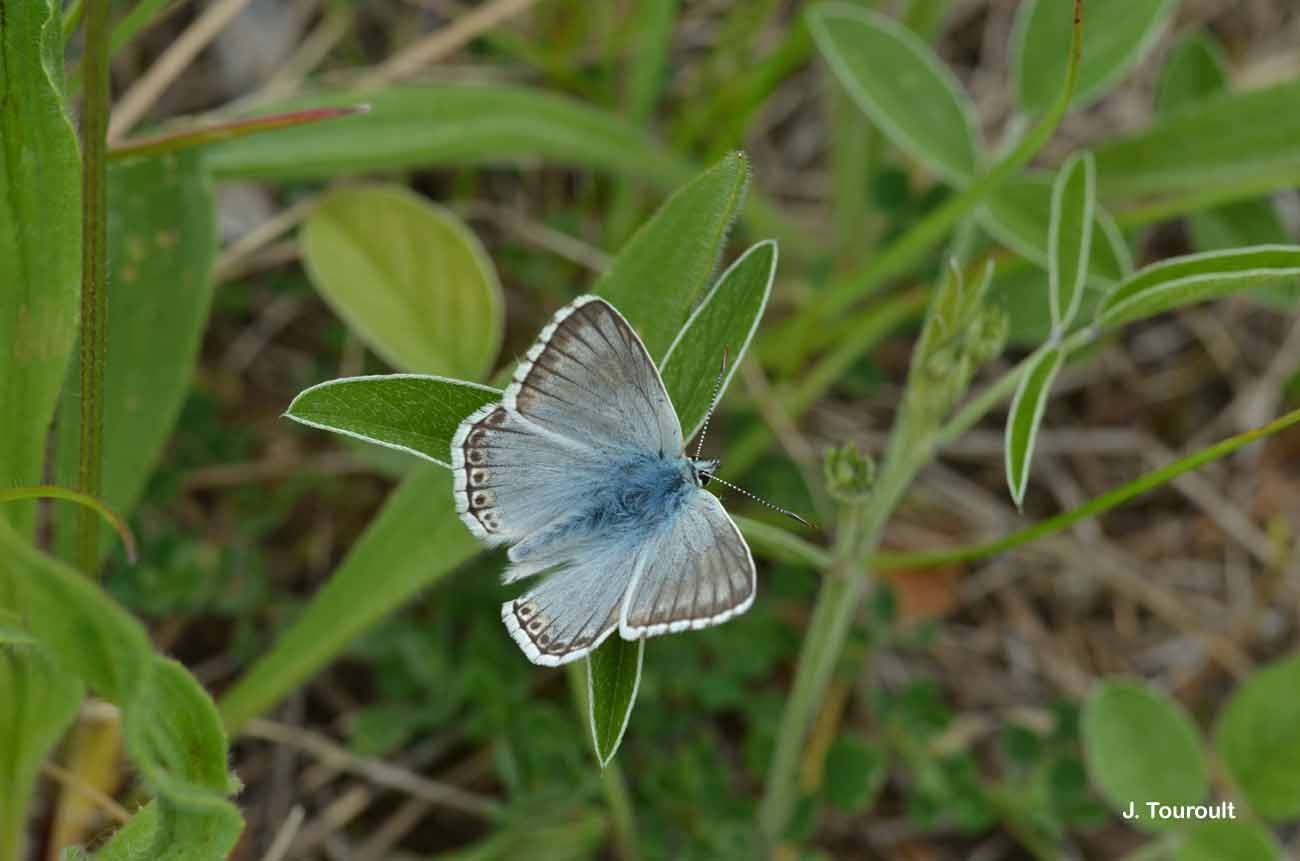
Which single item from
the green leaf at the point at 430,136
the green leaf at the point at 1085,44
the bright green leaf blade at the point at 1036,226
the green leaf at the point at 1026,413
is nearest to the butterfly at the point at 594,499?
the green leaf at the point at 1026,413

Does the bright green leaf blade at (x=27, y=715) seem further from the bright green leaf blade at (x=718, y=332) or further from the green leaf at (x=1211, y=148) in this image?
the green leaf at (x=1211, y=148)

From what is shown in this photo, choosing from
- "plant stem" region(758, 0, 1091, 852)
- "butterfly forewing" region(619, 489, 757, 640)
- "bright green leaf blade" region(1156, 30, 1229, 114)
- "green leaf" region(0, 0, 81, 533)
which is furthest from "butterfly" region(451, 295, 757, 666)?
"bright green leaf blade" region(1156, 30, 1229, 114)

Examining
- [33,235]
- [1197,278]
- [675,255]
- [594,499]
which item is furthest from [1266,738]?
[33,235]

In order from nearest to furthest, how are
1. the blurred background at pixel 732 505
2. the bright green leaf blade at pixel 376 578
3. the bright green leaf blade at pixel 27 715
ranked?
the bright green leaf blade at pixel 27 715, the bright green leaf blade at pixel 376 578, the blurred background at pixel 732 505

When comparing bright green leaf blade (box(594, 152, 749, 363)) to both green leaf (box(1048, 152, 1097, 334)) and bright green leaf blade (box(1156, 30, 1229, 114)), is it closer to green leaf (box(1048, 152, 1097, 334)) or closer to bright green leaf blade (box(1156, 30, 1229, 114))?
green leaf (box(1048, 152, 1097, 334))

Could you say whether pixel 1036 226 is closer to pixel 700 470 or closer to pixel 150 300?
pixel 700 470

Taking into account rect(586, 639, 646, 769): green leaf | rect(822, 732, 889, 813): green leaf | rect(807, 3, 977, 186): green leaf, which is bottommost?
rect(586, 639, 646, 769): green leaf
